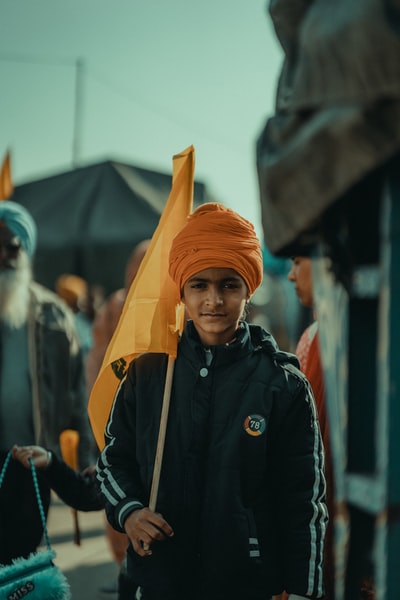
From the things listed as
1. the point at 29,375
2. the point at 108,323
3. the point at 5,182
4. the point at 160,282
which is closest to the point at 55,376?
the point at 29,375

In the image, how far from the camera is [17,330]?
12.3ft

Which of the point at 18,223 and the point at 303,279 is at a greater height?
the point at 18,223

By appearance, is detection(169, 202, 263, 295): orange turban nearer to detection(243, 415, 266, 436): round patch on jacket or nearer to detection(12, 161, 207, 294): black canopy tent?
detection(243, 415, 266, 436): round patch on jacket

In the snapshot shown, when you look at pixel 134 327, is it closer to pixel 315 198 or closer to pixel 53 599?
pixel 53 599

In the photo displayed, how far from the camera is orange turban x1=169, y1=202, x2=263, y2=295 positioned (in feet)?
7.67

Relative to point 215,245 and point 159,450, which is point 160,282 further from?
point 159,450

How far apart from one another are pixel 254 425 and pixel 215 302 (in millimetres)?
409

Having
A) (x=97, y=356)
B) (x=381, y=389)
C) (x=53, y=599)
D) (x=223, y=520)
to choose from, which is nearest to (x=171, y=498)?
(x=223, y=520)

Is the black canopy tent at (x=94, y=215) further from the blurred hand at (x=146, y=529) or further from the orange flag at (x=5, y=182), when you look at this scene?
the blurred hand at (x=146, y=529)

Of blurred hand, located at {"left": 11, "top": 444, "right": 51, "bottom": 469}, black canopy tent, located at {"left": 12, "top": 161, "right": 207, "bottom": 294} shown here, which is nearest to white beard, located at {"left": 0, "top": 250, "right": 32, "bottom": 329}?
blurred hand, located at {"left": 11, "top": 444, "right": 51, "bottom": 469}

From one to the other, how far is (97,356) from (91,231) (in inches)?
200

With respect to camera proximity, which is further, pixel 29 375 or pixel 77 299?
pixel 77 299

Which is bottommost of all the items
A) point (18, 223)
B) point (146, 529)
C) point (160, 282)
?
point (146, 529)

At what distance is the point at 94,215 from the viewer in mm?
10242
